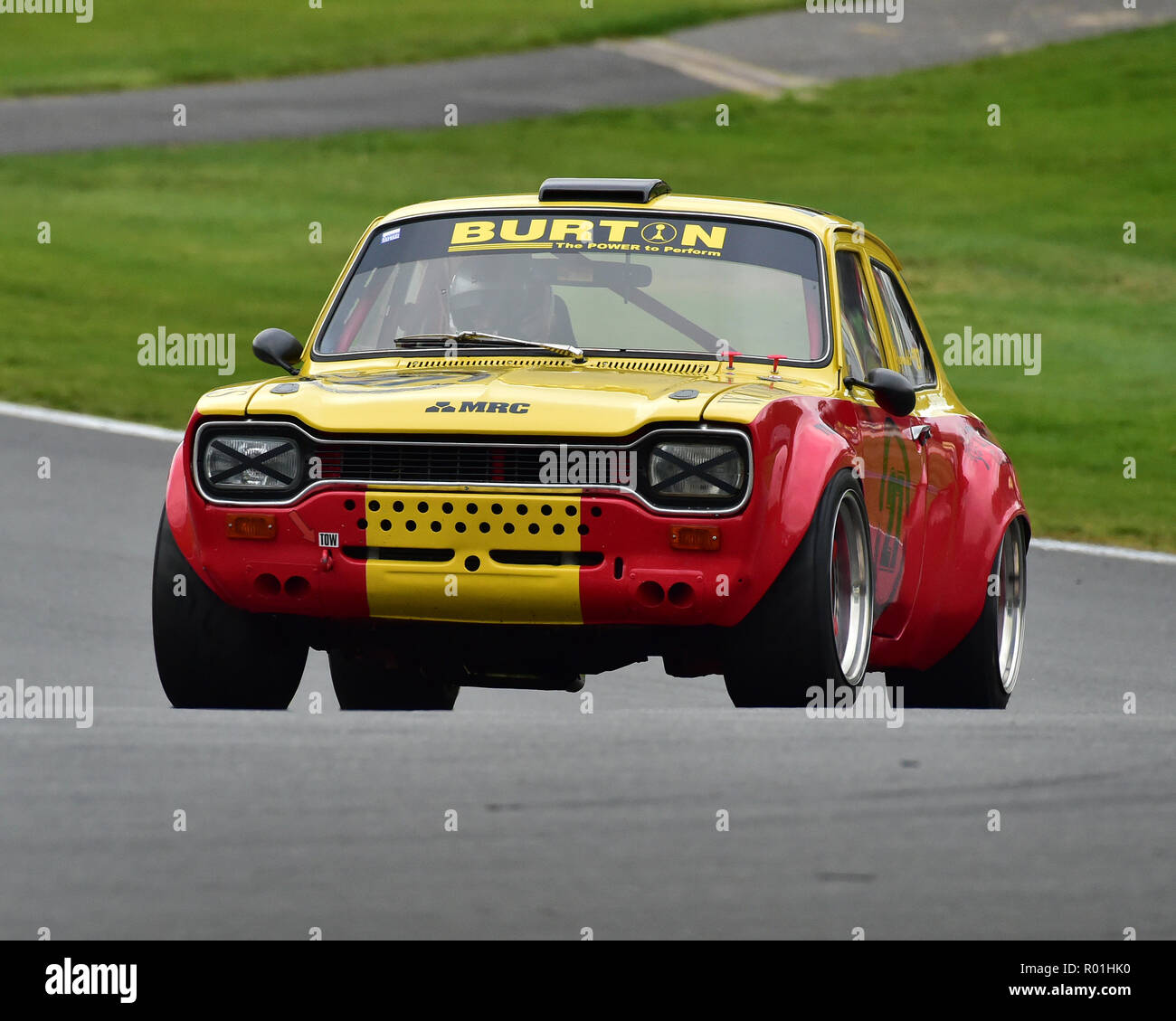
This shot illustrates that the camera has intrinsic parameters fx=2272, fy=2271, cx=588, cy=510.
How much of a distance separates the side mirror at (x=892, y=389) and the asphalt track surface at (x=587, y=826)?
1126 mm

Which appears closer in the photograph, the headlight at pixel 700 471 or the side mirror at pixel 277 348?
the headlight at pixel 700 471

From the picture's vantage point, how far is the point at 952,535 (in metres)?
8.27

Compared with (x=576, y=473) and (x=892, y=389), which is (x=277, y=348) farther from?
(x=892, y=389)

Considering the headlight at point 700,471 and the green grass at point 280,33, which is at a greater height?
the green grass at point 280,33

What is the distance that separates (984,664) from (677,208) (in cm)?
213

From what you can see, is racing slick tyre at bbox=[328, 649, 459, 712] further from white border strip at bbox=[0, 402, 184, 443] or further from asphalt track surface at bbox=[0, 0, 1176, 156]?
asphalt track surface at bbox=[0, 0, 1176, 156]

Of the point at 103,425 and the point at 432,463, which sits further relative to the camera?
the point at 103,425

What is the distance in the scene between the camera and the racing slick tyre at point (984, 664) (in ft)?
27.9

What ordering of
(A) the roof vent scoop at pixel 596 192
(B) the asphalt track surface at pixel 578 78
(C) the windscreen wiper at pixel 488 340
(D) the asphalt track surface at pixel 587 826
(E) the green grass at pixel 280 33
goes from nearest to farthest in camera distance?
(D) the asphalt track surface at pixel 587 826 < (C) the windscreen wiper at pixel 488 340 < (A) the roof vent scoop at pixel 596 192 < (B) the asphalt track surface at pixel 578 78 < (E) the green grass at pixel 280 33

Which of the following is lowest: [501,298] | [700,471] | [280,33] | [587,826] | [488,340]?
[587,826]

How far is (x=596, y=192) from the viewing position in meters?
7.91

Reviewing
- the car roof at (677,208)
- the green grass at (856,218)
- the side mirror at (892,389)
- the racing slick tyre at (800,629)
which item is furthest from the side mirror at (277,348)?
the green grass at (856,218)

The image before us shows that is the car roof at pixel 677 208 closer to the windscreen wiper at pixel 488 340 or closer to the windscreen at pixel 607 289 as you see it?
the windscreen at pixel 607 289

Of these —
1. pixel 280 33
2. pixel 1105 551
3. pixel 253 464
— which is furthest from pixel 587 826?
pixel 280 33
